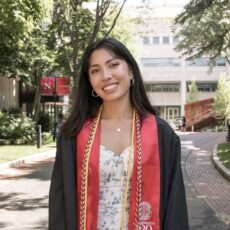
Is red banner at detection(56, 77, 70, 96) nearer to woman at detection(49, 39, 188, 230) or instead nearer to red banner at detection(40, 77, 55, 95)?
red banner at detection(40, 77, 55, 95)

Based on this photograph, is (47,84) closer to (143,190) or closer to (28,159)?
(28,159)

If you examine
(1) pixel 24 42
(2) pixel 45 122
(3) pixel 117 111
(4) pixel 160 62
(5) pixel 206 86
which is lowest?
(2) pixel 45 122

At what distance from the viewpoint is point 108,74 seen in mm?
2479

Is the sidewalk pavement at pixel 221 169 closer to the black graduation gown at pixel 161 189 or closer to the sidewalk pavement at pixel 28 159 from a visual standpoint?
the sidewalk pavement at pixel 28 159

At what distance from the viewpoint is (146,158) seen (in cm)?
237

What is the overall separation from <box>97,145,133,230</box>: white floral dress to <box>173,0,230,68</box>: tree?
11.5 meters

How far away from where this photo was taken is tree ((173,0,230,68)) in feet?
45.7

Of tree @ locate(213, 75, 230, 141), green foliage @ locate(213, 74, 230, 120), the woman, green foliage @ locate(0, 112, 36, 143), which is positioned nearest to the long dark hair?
the woman

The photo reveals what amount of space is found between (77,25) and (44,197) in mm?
14053

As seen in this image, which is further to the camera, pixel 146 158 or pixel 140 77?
pixel 140 77

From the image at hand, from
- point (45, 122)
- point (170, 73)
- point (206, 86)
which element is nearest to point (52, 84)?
point (45, 122)

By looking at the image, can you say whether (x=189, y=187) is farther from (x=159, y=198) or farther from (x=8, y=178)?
(x=159, y=198)

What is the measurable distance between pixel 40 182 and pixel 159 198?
411 inches

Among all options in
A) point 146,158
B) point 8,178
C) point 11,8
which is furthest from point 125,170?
point 11,8
